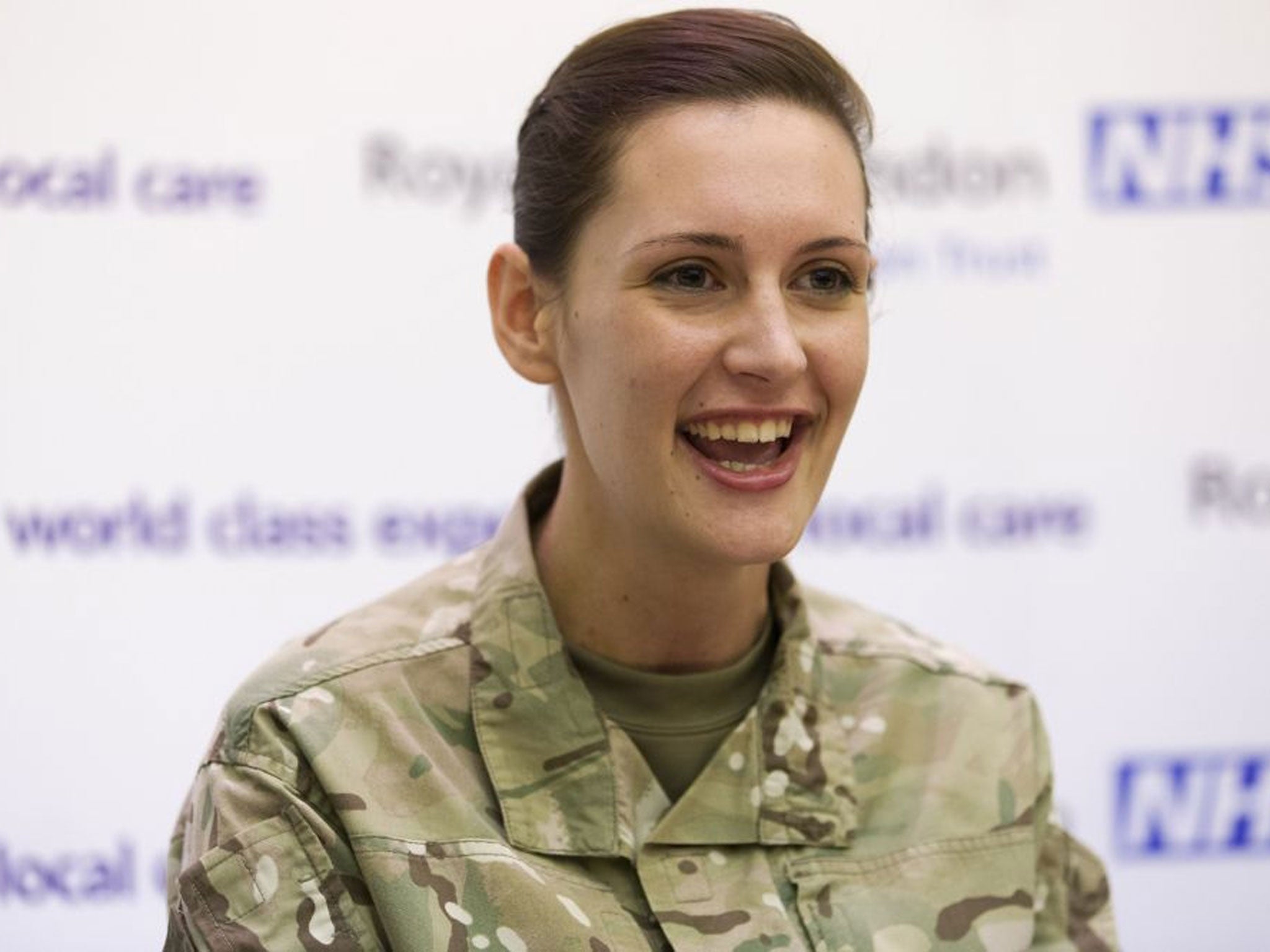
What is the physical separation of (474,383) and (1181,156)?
1.01 metres

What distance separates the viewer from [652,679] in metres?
1.52

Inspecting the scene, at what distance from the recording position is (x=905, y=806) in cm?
155

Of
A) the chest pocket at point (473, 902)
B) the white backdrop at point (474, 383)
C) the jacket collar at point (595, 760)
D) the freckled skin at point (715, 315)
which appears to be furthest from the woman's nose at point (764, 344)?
the white backdrop at point (474, 383)

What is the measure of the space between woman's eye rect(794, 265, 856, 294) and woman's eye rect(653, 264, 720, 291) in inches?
3.1

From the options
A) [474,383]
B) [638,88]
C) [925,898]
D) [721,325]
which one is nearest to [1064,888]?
[925,898]

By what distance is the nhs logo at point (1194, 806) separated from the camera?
92.8 inches

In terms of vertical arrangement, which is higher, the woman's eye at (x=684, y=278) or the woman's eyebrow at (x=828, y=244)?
the woman's eyebrow at (x=828, y=244)

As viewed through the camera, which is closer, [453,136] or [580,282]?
[580,282]

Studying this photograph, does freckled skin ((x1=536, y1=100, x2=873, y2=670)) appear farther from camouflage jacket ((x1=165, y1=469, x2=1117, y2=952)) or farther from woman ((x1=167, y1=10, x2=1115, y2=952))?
camouflage jacket ((x1=165, y1=469, x2=1117, y2=952))

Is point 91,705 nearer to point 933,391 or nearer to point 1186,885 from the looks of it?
point 933,391

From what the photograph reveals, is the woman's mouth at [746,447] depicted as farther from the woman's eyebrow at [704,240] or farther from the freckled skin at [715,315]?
the woman's eyebrow at [704,240]

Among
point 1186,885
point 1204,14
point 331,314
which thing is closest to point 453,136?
point 331,314

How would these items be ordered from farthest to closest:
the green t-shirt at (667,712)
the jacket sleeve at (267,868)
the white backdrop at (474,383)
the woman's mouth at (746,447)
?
the white backdrop at (474,383) < the green t-shirt at (667,712) < the woman's mouth at (746,447) < the jacket sleeve at (267,868)

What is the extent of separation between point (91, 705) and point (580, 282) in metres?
0.98
